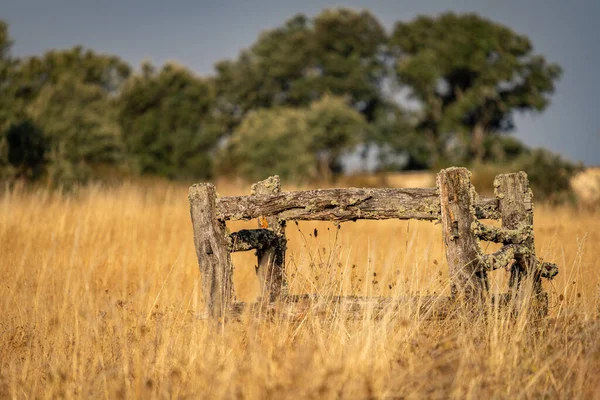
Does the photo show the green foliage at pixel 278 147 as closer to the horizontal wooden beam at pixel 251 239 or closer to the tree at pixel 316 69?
the tree at pixel 316 69

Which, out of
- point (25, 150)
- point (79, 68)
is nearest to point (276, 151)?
point (25, 150)

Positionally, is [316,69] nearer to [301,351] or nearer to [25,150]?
[25,150]

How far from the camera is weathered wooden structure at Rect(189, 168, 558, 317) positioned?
5.64 m

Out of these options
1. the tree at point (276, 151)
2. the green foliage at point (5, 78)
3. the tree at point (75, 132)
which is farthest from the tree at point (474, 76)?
the green foliage at point (5, 78)

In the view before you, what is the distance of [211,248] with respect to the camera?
19.9 feet

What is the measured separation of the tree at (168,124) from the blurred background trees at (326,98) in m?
0.09

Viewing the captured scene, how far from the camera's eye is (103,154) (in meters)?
35.5

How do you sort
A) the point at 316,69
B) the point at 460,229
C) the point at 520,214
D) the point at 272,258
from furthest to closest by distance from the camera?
the point at 316,69, the point at 272,258, the point at 520,214, the point at 460,229

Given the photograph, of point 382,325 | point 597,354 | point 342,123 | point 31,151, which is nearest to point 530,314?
point 597,354

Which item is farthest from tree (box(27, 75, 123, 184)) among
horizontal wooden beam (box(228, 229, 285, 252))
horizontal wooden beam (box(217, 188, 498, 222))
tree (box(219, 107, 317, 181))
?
horizontal wooden beam (box(217, 188, 498, 222))

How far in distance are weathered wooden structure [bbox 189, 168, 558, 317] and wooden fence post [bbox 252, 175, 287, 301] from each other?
133 mm

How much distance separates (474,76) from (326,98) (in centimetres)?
1115

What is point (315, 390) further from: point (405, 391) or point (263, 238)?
point (263, 238)

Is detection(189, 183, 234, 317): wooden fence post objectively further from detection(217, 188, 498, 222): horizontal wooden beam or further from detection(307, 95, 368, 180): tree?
detection(307, 95, 368, 180): tree
